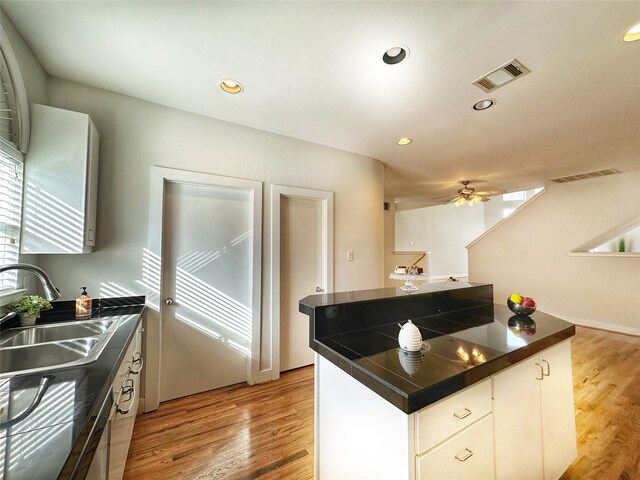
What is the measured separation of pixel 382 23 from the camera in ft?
4.70

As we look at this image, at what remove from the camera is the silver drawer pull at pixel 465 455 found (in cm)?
96

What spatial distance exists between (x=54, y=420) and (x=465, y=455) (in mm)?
1374

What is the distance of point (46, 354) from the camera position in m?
1.31

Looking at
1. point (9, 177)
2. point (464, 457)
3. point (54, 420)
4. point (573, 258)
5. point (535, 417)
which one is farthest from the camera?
point (573, 258)

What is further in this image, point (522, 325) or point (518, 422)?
point (522, 325)

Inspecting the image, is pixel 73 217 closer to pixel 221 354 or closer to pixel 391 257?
pixel 221 354

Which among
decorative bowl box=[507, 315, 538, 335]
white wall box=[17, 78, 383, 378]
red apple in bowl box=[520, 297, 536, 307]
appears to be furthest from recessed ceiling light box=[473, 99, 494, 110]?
decorative bowl box=[507, 315, 538, 335]

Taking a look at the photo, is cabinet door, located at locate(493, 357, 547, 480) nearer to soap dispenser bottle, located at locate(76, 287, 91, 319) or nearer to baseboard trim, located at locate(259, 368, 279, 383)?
baseboard trim, located at locate(259, 368, 279, 383)

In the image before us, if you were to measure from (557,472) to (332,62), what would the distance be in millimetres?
2860

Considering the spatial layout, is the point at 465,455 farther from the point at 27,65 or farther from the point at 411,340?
the point at 27,65

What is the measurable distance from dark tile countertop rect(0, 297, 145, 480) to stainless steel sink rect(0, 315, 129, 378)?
3.2 inches

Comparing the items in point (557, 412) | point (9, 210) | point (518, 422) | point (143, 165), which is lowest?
point (557, 412)

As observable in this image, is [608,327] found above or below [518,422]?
below

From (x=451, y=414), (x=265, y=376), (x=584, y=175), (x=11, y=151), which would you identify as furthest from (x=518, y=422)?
(x=584, y=175)
